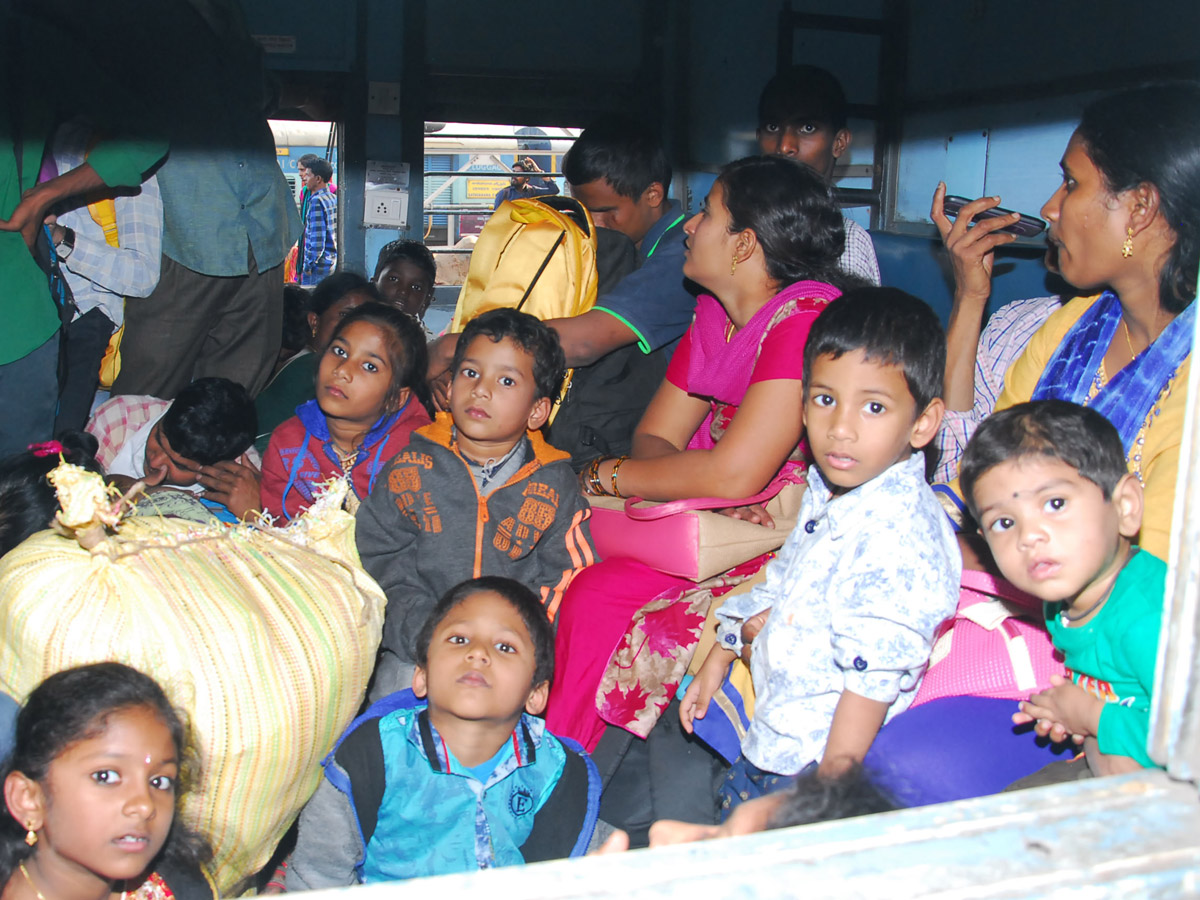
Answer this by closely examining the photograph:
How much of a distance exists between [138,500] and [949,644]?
7.04 ft

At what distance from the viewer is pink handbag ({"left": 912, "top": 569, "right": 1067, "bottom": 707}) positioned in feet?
5.63

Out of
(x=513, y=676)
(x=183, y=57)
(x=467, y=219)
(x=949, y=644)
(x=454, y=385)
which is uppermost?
(x=467, y=219)

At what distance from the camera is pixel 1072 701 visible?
1461 mm

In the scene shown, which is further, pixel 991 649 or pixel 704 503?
pixel 704 503

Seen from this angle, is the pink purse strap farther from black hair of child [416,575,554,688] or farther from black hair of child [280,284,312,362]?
black hair of child [280,284,312,362]

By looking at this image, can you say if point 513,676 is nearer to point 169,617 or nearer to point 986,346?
point 169,617

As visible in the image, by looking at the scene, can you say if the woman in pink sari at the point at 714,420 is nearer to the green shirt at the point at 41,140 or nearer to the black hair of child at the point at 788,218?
the black hair of child at the point at 788,218

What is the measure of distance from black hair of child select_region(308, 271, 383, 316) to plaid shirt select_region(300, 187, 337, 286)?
363 centimetres

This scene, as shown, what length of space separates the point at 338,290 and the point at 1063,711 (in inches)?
133

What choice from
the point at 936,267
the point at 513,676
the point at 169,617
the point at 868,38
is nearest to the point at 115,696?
the point at 169,617

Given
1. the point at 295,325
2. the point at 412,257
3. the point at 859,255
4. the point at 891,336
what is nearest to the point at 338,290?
the point at 412,257

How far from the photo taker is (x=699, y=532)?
2088mm

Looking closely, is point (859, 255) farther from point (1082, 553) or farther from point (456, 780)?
point (456, 780)

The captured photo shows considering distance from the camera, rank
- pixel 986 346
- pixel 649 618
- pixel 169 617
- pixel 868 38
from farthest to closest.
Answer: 1. pixel 868 38
2. pixel 986 346
3. pixel 649 618
4. pixel 169 617
